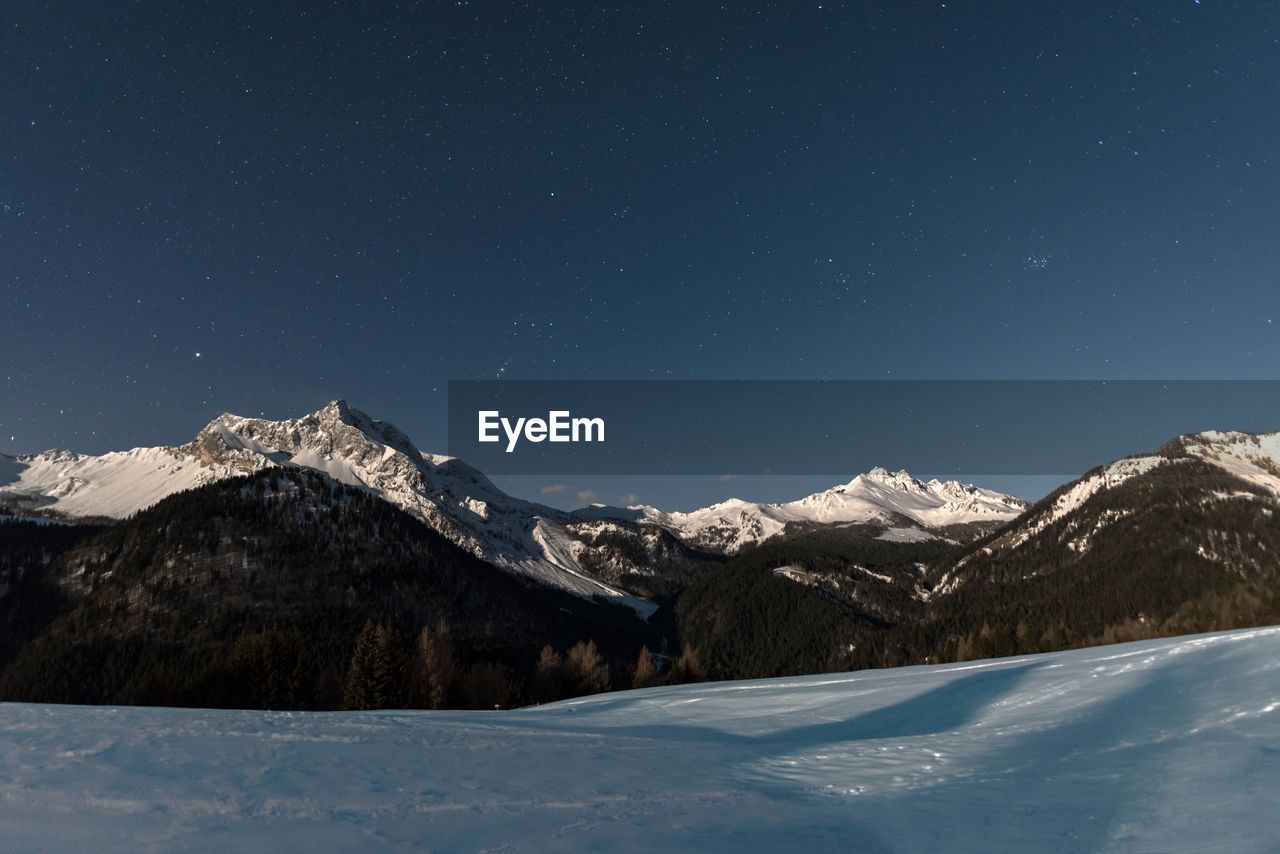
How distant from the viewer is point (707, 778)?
9.23m

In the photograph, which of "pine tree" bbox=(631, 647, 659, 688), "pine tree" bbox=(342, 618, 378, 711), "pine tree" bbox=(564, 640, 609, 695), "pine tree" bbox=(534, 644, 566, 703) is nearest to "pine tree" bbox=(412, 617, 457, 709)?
"pine tree" bbox=(342, 618, 378, 711)

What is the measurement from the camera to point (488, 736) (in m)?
12.5

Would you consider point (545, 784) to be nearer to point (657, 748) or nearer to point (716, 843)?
point (716, 843)

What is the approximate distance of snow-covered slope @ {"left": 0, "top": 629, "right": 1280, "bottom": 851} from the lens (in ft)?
20.3

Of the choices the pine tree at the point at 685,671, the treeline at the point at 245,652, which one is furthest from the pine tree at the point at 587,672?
the pine tree at the point at 685,671

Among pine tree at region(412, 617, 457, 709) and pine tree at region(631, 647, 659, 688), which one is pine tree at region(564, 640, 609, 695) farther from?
pine tree at region(412, 617, 457, 709)

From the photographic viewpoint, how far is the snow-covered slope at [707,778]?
6199 mm

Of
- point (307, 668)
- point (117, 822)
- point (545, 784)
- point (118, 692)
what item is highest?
point (117, 822)

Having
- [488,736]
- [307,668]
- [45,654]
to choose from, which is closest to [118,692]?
[45,654]

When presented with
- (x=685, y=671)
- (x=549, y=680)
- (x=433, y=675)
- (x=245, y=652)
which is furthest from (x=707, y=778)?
(x=549, y=680)

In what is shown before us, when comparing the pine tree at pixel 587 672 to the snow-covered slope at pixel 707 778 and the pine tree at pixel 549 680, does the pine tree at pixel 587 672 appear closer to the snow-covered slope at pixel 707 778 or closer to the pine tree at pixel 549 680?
the pine tree at pixel 549 680

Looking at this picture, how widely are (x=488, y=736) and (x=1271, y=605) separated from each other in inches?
3406

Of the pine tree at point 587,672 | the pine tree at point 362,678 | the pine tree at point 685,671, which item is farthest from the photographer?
the pine tree at point 587,672

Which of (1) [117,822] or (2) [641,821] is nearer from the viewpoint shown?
(1) [117,822]
